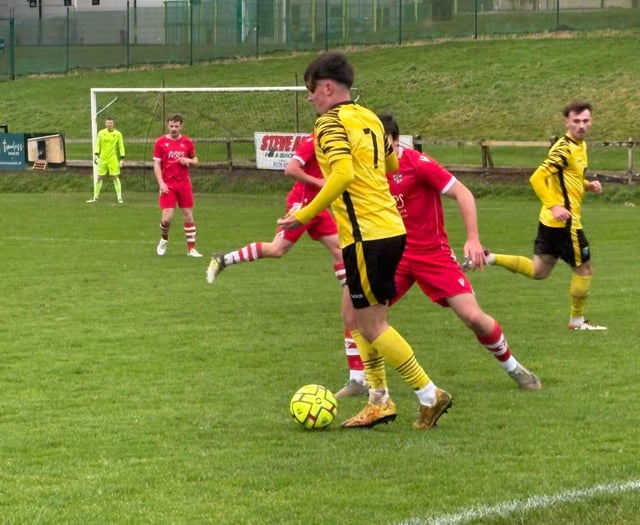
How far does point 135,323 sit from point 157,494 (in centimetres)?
576

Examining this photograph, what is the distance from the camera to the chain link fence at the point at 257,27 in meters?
50.3

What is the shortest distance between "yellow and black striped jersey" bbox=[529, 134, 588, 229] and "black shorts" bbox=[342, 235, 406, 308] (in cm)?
411

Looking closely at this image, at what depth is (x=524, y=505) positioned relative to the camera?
17.7 feet

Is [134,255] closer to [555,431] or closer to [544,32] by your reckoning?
[555,431]

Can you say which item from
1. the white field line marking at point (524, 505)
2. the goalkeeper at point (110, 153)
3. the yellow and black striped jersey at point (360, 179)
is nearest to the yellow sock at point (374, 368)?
the yellow and black striped jersey at point (360, 179)

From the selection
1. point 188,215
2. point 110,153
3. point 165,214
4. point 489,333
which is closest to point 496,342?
point 489,333

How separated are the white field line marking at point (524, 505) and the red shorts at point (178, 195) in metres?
12.9

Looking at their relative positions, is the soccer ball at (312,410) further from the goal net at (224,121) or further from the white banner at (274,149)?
the goal net at (224,121)

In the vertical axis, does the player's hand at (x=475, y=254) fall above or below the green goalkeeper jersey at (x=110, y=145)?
above

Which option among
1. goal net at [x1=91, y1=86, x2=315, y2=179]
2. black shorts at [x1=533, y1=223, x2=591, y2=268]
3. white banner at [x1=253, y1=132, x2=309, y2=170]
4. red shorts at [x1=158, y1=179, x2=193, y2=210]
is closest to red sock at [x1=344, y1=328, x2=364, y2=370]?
black shorts at [x1=533, y1=223, x2=591, y2=268]

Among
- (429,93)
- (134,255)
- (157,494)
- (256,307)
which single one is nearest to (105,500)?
(157,494)

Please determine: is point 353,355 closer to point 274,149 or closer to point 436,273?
point 436,273

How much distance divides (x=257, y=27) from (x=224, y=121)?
60.5 ft

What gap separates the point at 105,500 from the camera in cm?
566
